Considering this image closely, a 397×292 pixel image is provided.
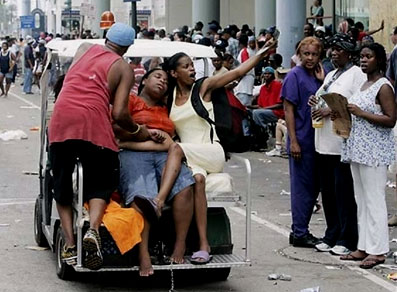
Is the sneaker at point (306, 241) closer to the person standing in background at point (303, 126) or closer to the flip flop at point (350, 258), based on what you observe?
the person standing in background at point (303, 126)

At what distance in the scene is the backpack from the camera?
8.64m

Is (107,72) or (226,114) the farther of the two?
(226,114)

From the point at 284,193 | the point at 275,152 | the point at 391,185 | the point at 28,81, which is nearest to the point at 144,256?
the point at 284,193

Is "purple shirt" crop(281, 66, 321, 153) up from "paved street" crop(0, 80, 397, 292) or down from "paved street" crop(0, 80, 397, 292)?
up

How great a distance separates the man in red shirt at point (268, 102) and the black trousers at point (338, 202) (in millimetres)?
8151

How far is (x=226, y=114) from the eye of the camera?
8750 millimetres

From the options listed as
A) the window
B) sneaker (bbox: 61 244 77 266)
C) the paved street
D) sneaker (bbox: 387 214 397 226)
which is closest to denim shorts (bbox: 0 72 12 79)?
the window

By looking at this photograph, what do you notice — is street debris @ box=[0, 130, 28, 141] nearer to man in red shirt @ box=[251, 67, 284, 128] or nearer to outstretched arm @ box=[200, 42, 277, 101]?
man in red shirt @ box=[251, 67, 284, 128]

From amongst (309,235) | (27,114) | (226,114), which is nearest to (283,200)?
(309,235)

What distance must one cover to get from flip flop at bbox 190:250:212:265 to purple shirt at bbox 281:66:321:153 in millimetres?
2239

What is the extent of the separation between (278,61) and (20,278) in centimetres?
1296

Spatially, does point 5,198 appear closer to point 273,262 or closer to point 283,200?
point 283,200

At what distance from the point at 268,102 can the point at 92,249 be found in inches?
454

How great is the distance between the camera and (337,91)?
9555 millimetres
